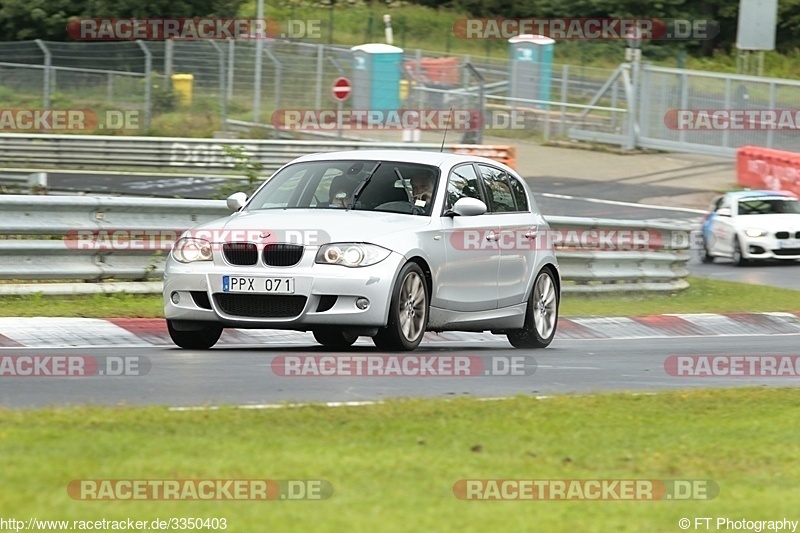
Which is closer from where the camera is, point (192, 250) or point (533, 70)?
point (192, 250)

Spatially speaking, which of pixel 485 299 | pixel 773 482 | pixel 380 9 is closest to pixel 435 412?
pixel 773 482

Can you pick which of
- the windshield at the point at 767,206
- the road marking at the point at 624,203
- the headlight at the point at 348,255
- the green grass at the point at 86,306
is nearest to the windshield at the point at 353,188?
the headlight at the point at 348,255

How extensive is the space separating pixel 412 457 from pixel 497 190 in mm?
6596

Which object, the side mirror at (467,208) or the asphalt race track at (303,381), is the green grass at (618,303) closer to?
the asphalt race track at (303,381)

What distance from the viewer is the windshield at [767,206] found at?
27.1 meters

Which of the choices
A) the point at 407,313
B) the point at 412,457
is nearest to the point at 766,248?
the point at 407,313

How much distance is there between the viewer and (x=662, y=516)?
5.59 m

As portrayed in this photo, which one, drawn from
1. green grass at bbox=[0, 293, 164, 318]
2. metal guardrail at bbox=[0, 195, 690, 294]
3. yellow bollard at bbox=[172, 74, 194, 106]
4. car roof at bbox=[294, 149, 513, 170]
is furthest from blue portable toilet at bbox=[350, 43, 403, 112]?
car roof at bbox=[294, 149, 513, 170]

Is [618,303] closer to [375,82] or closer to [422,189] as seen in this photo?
[422,189]

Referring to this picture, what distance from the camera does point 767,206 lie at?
2733 cm

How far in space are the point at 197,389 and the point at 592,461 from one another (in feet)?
9.37

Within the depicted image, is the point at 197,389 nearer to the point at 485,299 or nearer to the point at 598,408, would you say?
the point at 598,408

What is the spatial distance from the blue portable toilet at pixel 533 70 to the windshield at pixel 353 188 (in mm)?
34228

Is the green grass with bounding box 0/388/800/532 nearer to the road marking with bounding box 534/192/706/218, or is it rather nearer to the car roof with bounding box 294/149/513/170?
the car roof with bounding box 294/149/513/170
